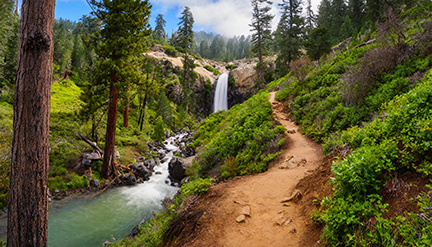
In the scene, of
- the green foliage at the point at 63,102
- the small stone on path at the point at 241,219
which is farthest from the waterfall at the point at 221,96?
the small stone on path at the point at 241,219

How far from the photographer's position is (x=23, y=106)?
3.50m

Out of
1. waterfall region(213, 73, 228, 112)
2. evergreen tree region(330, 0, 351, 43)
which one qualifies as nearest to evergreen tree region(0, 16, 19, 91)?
waterfall region(213, 73, 228, 112)

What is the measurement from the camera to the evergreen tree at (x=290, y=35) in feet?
93.8

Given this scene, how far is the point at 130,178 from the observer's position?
12844 mm

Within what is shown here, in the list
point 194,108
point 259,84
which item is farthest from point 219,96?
point 259,84

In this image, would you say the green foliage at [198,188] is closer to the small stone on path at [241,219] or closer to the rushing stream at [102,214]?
the small stone on path at [241,219]

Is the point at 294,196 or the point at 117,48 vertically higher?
the point at 117,48

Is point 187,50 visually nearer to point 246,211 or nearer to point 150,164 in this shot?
point 150,164

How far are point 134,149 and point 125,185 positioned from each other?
5.38 m

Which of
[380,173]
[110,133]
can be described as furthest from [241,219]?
[110,133]

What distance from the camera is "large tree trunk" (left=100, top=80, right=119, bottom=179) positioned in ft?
39.0

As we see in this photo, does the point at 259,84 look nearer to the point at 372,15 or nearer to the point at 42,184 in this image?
the point at 372,15

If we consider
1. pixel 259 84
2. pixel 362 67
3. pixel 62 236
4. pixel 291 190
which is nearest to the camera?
pixel 291 190

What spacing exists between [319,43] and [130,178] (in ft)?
80.7
